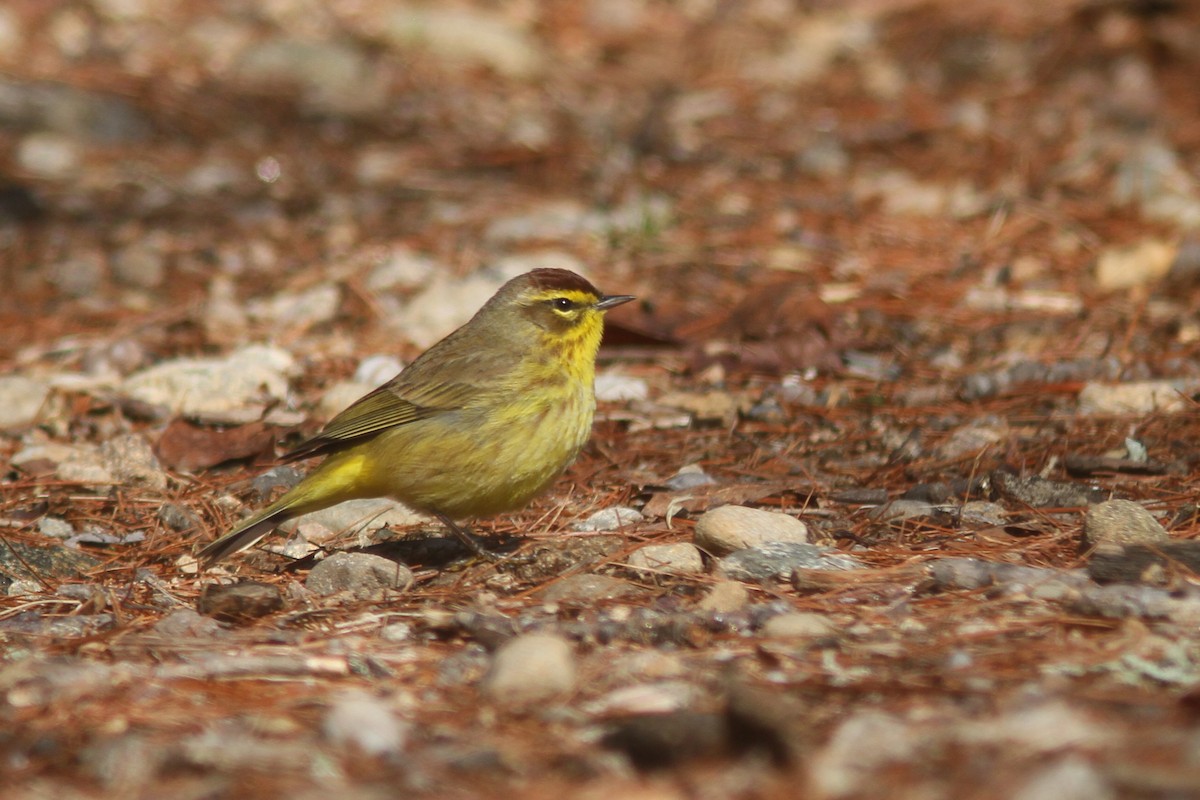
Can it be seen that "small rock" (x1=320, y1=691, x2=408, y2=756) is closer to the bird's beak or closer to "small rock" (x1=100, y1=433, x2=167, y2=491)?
the bird's beak

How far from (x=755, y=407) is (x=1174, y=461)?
201 cm

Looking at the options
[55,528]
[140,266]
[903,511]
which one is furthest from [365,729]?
[140,266]

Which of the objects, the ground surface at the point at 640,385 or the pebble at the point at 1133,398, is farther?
the pebble at the point at 1133,398

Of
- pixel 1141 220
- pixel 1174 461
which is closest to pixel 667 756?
pixel 1174 461

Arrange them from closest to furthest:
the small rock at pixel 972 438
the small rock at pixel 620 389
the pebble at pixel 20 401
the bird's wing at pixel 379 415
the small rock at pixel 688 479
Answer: the bird's wing at pixel 379 415 < the small rock at pixel 688 479 < the small rock at pixel 972 438 < the pebble at pixel 20 401 < the small rock at pixel 620 389

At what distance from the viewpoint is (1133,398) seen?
21.1 ft

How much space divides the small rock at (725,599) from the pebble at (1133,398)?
278cm

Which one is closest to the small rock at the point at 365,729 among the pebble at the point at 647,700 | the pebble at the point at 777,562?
the pebble at the point at 647,700

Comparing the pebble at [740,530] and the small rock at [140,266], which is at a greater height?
the small rock at [140,266]

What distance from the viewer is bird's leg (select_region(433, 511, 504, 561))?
525cm

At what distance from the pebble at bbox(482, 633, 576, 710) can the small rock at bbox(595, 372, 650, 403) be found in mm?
3663

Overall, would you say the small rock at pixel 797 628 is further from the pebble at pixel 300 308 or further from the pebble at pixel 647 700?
the pebble at pixel 300 308

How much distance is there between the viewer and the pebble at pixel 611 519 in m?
5.45

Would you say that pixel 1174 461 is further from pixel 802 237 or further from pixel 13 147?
pixel 13 147
